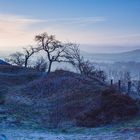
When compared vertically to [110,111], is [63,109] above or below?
below

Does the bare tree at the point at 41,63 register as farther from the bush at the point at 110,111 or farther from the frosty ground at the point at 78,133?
the frosty ground at the point at 78,133

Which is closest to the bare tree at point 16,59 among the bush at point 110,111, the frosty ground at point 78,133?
the bush at point 110,111

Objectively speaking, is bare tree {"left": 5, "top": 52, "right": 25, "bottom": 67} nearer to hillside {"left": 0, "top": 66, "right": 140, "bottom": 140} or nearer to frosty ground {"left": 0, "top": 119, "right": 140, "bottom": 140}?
hillside {"left": 0, "top": 66, "right": 140, "bottom": 140}

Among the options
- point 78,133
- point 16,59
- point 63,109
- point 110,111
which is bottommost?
point 78,133

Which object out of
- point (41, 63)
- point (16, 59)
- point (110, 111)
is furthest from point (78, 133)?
point (16, 59)

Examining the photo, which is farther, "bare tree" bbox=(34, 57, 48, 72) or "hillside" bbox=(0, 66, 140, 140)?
"bare tree" bbox=(34, 57, 48, 72)

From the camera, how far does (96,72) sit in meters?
65.4

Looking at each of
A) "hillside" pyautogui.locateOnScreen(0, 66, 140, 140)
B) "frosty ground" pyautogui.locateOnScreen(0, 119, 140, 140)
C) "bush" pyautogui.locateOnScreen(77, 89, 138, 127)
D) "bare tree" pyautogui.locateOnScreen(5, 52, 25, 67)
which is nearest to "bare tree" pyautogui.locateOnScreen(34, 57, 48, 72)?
"bare tree" pyautogui.locateOnScreen(5, 52, 25, 67)

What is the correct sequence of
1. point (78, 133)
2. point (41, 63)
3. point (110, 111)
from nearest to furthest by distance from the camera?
point (78, 133)
point (110, 111)
point (41, 63)

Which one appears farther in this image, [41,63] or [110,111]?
[41,63]

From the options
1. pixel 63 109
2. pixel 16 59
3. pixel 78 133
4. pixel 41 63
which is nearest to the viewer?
pixel 78 133

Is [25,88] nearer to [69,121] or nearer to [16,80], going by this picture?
[16,80]

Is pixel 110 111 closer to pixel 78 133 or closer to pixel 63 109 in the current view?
pixel 63 109

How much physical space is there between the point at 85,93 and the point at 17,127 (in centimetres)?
974
